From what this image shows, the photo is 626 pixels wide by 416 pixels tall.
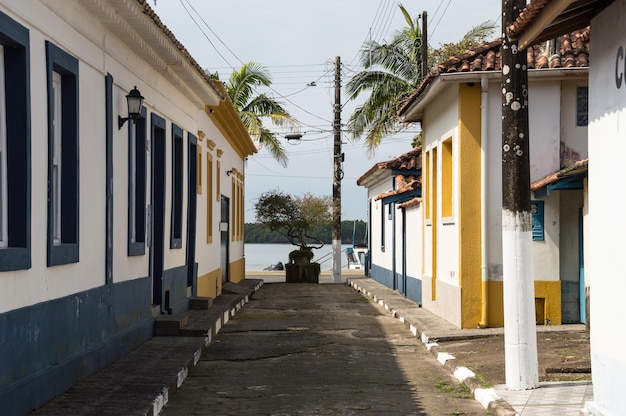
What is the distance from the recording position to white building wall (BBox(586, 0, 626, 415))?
715 cm

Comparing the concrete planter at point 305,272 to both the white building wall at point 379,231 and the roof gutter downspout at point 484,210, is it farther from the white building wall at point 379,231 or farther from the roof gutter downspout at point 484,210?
the roof gutter downspout at point 484,210

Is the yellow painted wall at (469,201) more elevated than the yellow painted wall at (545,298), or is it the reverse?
the yellow painted wall at (469,201)

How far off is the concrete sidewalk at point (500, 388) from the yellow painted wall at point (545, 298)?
0.29m

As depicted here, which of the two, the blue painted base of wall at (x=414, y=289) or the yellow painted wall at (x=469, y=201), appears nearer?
the yellow painted wall at (x=469, y=201)

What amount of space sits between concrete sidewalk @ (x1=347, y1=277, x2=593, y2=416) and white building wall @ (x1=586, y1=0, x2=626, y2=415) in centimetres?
95

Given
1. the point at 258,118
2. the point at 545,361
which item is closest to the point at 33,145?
the point at 545,361

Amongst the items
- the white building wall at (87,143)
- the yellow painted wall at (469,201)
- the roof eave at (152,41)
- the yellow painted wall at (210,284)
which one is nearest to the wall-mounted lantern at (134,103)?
the white building wall at (87,143)

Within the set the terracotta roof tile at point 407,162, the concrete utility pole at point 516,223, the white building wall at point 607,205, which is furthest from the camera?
the terracotta roof tile at point 407,162

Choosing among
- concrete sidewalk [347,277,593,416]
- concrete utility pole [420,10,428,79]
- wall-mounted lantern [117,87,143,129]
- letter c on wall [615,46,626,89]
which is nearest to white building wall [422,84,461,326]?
concrete sidewalk [347,277,593,416]

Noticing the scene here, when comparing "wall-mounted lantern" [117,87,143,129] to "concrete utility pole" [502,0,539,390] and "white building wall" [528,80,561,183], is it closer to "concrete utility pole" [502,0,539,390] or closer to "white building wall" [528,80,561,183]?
"concrete utility pole" [502,0,539,390]

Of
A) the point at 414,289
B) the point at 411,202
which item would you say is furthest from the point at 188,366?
the point at 411,202

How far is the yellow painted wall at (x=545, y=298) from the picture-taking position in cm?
1545

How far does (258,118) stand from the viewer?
127 feet

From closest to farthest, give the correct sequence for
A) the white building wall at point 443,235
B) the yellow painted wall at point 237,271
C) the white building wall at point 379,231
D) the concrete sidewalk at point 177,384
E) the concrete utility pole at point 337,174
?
the concrete sidewalk at point 177,384 < the white building wall at point 443,235 < the white building wall at point 379,231 < the yellow painted wall at point 237,271 < the concrete utility pole at point 337,174
